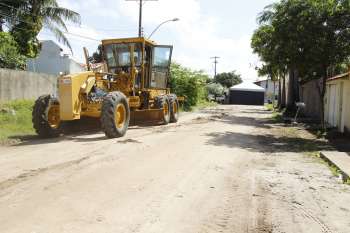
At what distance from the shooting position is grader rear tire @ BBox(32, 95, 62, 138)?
13.9 m

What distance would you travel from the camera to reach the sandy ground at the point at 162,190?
19.9 ft

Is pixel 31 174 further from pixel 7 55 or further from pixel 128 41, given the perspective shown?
pixel 7 55

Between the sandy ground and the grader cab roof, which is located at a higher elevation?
the grader cab roof

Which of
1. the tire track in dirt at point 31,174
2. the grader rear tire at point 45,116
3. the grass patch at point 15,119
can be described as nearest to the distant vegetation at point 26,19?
the grass patch at point 15,119

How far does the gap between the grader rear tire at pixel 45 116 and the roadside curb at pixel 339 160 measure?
7.50 m

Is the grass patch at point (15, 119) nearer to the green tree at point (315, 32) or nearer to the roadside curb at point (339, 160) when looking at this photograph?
the roadside curb at point (339, 160)

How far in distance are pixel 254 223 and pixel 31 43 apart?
1058 inches

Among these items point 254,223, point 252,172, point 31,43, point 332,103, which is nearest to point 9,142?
point 252,172

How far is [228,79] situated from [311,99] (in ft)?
267

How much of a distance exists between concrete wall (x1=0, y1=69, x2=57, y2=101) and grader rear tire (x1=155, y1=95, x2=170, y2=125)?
279 inches

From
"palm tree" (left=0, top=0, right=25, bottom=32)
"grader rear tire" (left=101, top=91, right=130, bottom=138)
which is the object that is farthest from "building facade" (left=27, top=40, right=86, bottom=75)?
"grader rear tire" (left=101, top=91, right=130, bottom=138)

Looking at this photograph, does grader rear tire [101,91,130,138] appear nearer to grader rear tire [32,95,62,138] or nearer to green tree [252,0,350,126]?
grader rear tire [32,95,62,138]

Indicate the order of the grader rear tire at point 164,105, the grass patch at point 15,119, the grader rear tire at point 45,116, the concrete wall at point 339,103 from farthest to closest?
the concrete wall at point 339,103
the grader rear tire at point 164,105
the grass patch at point 15,119
the grader rear tire at point 45,116

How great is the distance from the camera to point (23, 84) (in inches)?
899
